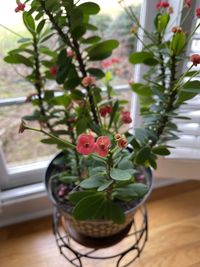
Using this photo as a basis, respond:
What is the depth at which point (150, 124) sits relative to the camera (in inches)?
28.9

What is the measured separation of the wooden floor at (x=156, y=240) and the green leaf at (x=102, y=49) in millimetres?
761

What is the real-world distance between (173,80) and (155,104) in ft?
0.33

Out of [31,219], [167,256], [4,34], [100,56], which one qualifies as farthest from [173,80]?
[31,219]

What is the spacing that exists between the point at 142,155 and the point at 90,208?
18 centimetres

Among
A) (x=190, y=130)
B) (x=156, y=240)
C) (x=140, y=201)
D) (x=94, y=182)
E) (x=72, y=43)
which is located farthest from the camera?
(x=156, y=240)

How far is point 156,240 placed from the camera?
1079 mm

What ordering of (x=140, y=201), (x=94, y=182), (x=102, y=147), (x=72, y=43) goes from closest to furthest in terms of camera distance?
(x=102, y=147), (x=94, y=182), (x=72, y=43), (x=140, y=201)

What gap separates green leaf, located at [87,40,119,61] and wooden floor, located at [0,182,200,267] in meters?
0.76

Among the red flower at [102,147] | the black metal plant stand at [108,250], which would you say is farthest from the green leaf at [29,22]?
the black metal plant stand at [108,250]

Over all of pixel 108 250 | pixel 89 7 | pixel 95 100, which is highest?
pixel 89 7

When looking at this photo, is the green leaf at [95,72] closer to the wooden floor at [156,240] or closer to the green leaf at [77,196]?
the green leaf at [77,196]

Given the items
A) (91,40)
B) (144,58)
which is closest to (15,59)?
(91,40)

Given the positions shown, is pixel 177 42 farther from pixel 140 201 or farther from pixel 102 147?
pixel 140 201

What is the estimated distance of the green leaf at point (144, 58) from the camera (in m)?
0.71
